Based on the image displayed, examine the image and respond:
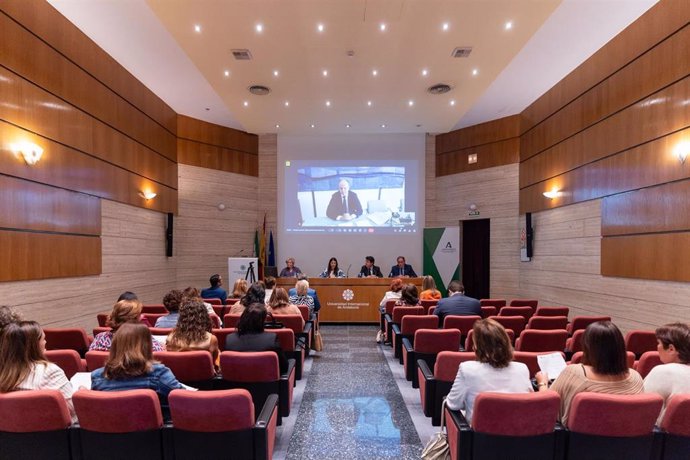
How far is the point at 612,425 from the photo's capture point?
1979mm

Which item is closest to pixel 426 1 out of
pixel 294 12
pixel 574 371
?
pixel 294 12

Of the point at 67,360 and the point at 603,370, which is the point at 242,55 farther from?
the point at 603,370

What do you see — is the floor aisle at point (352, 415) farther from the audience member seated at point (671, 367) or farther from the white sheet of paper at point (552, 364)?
the audience member seated at point (671, 367)

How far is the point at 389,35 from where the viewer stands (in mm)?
6121

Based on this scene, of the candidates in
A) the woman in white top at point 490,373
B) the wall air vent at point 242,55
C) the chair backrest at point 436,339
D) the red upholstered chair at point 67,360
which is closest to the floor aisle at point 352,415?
the chair backrest at point 436,339

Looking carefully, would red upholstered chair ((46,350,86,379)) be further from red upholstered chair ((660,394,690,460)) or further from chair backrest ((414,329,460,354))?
red upholstered chair ((660,394,690,460))

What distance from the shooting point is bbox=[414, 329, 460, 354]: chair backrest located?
153 inches

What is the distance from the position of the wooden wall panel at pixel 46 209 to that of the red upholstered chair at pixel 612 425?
5748mm

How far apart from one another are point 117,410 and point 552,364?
2631 mm

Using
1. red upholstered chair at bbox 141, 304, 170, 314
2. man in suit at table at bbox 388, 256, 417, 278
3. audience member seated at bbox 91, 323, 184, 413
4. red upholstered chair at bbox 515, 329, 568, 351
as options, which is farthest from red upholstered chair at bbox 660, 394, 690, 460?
man in suit at table at bbox 388, 256, 417, 278

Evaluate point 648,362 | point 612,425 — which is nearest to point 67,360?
point 612,425

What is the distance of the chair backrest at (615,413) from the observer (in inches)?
76.1

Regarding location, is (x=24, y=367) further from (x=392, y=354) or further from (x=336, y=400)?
(x=392, y=354)

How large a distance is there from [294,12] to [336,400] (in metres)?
4.88
